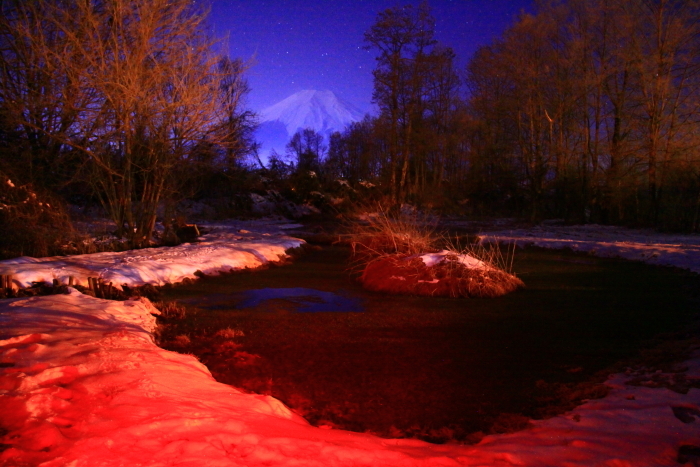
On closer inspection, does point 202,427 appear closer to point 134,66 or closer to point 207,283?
point 207,283

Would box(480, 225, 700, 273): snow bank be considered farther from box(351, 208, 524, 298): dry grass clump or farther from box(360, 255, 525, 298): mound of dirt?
box(360, 255, 525, 298): mound of dirt

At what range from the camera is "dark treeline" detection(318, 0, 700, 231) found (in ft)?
78.1

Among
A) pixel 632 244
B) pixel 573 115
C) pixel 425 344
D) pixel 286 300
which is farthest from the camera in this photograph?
pixel 573 115

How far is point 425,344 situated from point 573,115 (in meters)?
26.9

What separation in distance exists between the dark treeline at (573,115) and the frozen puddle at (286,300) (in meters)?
19.8

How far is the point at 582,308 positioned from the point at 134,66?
536 inches

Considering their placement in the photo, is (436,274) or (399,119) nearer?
(436,274)

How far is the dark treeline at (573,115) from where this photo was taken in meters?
23.8

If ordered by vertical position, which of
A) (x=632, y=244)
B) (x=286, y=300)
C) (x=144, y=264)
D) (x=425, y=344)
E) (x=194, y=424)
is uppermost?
(x=632, y=244)

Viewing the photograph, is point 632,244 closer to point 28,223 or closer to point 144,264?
point 144,264

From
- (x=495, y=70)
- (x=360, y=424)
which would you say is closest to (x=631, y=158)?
(x=495, y=70)

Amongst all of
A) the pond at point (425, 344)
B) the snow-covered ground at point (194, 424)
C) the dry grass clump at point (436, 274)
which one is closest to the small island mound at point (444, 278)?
the dry grass clump at point (436, 274)

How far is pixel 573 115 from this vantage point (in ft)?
95.0

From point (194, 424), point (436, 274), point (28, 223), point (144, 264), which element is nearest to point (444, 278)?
point (436, 274)
